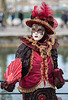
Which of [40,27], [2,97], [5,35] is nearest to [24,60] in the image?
[40,27]

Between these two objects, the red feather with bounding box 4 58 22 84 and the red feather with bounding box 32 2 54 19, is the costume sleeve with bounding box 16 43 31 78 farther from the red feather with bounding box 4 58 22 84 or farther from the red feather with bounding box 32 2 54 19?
the red feather with bounding box 32 2 54 19

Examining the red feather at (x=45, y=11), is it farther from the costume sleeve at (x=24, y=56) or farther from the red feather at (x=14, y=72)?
the red feather at (x=14, y=72)

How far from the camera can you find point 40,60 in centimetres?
480

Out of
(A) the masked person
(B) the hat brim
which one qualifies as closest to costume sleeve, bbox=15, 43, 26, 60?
(A) the masked person

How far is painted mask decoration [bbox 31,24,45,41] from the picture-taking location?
4.85 meters

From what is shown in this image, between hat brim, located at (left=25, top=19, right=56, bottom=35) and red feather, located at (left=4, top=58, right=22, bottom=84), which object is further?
hat brim, located at (left=25, top=19, right=56, bottom=35)

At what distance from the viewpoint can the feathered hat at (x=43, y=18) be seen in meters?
4.84

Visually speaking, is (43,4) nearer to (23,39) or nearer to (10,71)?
(23,39)

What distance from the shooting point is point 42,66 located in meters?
4.79

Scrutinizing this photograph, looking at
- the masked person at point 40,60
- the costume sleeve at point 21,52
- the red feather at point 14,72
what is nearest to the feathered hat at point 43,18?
the masked person at point 40,60

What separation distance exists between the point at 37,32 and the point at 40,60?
1.18 ft

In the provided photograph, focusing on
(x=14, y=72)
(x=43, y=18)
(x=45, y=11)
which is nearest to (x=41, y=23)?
(x=43, y=18)

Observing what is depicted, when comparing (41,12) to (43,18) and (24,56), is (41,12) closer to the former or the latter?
(43,18)

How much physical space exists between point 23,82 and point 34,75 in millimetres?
169
